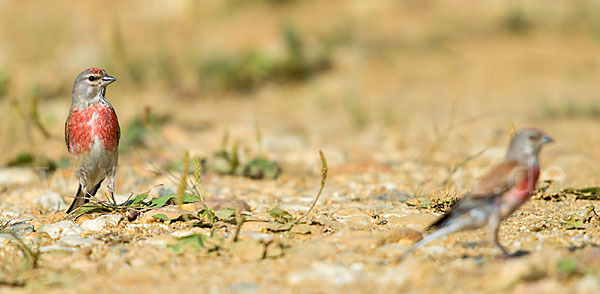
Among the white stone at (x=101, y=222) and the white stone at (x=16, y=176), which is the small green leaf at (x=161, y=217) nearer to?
the white stone at (x=101, y=222)

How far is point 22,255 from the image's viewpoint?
3.52 m

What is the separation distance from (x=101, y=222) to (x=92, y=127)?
742 millimetres

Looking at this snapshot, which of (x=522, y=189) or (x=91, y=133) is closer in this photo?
(x=522, y=189)

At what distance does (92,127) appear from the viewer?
443 cm

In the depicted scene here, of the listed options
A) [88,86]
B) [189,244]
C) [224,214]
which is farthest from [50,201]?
[189,244]

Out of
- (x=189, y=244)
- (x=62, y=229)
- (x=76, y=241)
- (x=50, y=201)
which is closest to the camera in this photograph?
(x=189, y=244)

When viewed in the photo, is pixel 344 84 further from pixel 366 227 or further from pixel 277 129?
pixel 366 227

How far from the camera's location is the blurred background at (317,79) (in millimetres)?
6414

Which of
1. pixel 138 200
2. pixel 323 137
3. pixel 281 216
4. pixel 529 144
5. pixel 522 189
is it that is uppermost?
Result: pixel 529 144

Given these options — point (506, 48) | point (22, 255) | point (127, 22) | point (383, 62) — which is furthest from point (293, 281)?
point (127, 22)

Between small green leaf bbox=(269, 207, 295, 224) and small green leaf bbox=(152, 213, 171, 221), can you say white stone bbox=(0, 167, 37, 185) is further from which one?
small green leaf bbox=(269, 207, 295, 224)

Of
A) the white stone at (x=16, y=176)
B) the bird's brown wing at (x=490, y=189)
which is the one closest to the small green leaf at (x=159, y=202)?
the bird's brown wing at (x=490, y=189)

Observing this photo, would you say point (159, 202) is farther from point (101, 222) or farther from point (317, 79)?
point (317, 79)

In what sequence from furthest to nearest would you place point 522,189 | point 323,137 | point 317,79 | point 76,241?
1. point 317,79
2. point 323,137
3. point 76,241
4. point 522,189
